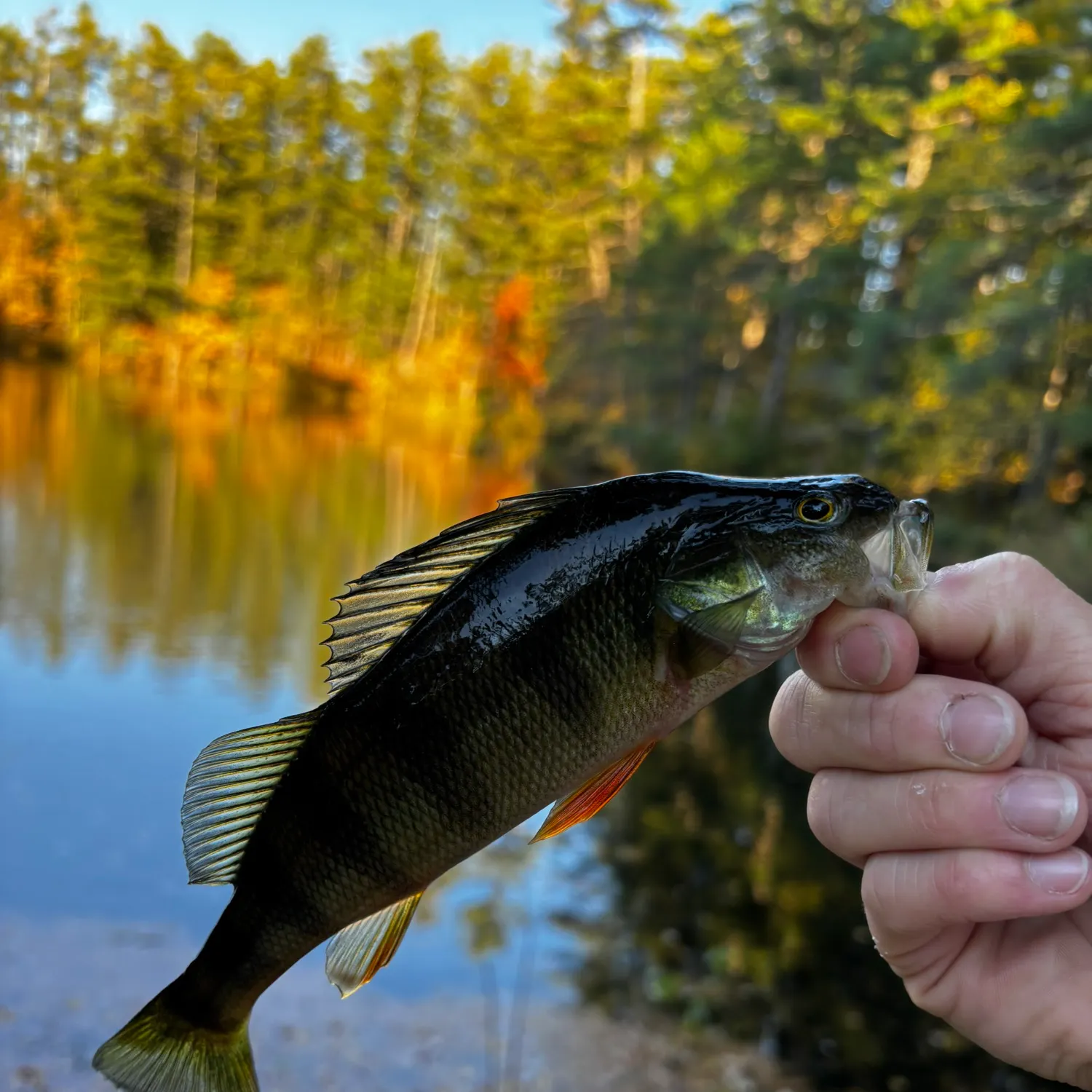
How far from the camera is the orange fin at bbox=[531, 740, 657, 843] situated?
4.25 feet

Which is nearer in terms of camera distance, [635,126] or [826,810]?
[826,810]

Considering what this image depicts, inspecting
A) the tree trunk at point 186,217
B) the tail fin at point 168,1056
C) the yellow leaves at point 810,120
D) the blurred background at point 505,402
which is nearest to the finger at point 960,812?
the tail fin at point 168,1056

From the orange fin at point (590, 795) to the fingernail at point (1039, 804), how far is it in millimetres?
605

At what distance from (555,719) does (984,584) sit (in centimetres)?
80

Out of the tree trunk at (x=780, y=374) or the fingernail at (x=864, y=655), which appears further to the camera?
the tree trunk at (x=780, y=374)

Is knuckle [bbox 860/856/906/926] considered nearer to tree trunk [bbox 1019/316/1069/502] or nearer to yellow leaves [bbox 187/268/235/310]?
tree trunk [bbox 1019/316/1069/502]

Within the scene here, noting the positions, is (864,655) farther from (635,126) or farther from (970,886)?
(635,126)

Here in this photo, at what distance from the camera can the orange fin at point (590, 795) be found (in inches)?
51.0

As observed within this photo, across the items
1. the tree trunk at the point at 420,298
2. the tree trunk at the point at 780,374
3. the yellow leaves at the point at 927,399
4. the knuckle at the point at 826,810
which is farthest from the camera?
the tree trunk at the point at 420,298

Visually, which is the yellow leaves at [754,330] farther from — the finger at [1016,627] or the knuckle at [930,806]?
the knuckle at [930,806]

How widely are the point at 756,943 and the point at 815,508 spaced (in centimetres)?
553

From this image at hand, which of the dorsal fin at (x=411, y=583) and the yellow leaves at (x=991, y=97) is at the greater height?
the yellow leaves at (x=991, y=97)

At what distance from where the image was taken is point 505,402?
109 feet

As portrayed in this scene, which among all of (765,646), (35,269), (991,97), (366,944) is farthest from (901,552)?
(35,269)
